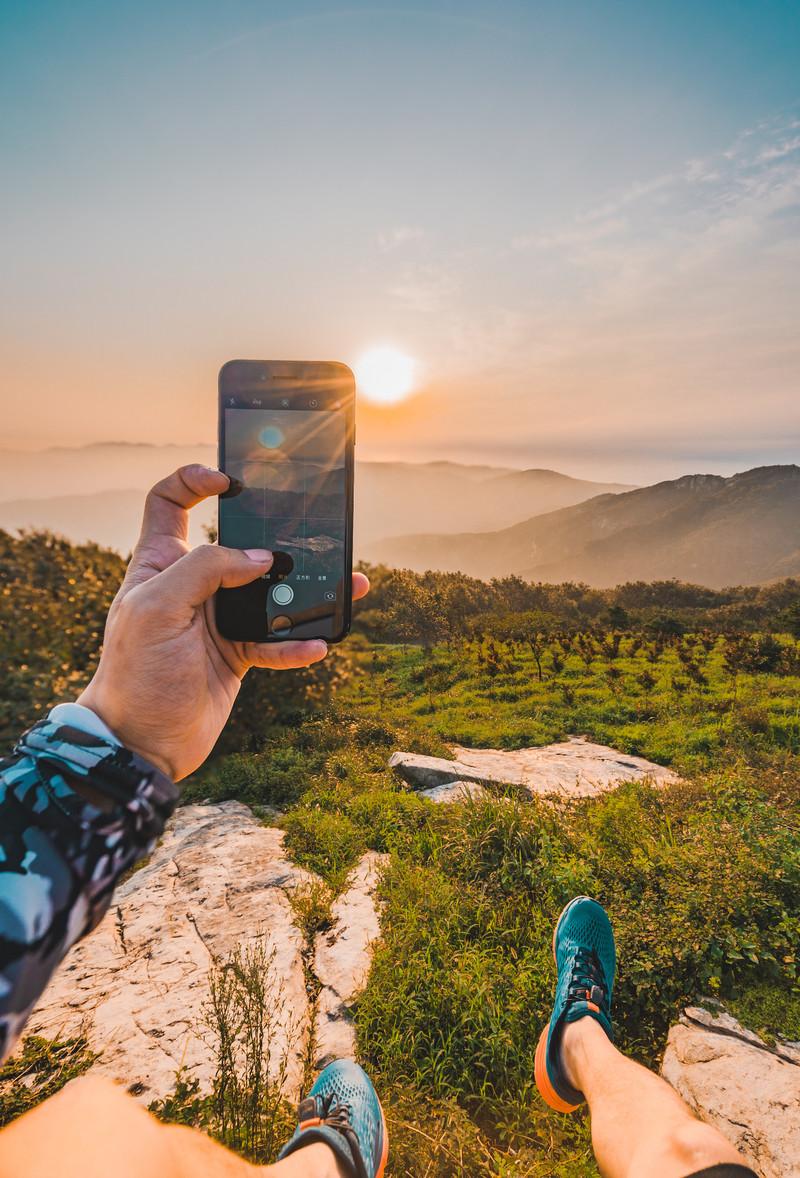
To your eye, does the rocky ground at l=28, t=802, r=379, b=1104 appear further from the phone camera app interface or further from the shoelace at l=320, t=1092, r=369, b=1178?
the phone camera app interface

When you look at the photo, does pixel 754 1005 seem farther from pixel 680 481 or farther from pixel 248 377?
pixel 680 481

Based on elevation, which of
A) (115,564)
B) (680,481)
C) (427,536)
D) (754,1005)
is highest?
(680,481)

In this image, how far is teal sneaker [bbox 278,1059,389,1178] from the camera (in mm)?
2170

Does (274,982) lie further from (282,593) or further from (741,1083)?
(282,593)

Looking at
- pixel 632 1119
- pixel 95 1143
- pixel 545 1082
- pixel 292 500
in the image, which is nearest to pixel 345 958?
pixel 545 1082

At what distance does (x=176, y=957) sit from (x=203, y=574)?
11.2 feet

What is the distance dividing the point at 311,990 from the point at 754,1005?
8.45 ft

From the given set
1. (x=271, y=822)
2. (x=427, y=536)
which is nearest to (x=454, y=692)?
(x=271, y=822)

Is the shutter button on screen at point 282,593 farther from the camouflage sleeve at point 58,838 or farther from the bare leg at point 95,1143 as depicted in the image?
the bare leg at point 95,1143

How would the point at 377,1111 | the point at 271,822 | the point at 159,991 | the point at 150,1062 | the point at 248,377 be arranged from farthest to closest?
the point at 271,822 → the point at 159,991 → the point at 150,1062 → the point at 377,1111 → the point at 248,377

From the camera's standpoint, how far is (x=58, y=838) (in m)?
1.24

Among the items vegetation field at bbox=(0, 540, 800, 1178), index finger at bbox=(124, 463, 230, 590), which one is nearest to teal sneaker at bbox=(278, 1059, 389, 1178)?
vegetation field at bbox=(0, 540, 800, 1178)

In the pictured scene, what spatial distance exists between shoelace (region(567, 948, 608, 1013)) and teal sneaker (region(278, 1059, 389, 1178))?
1.20 metres

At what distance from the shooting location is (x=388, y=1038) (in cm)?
318
